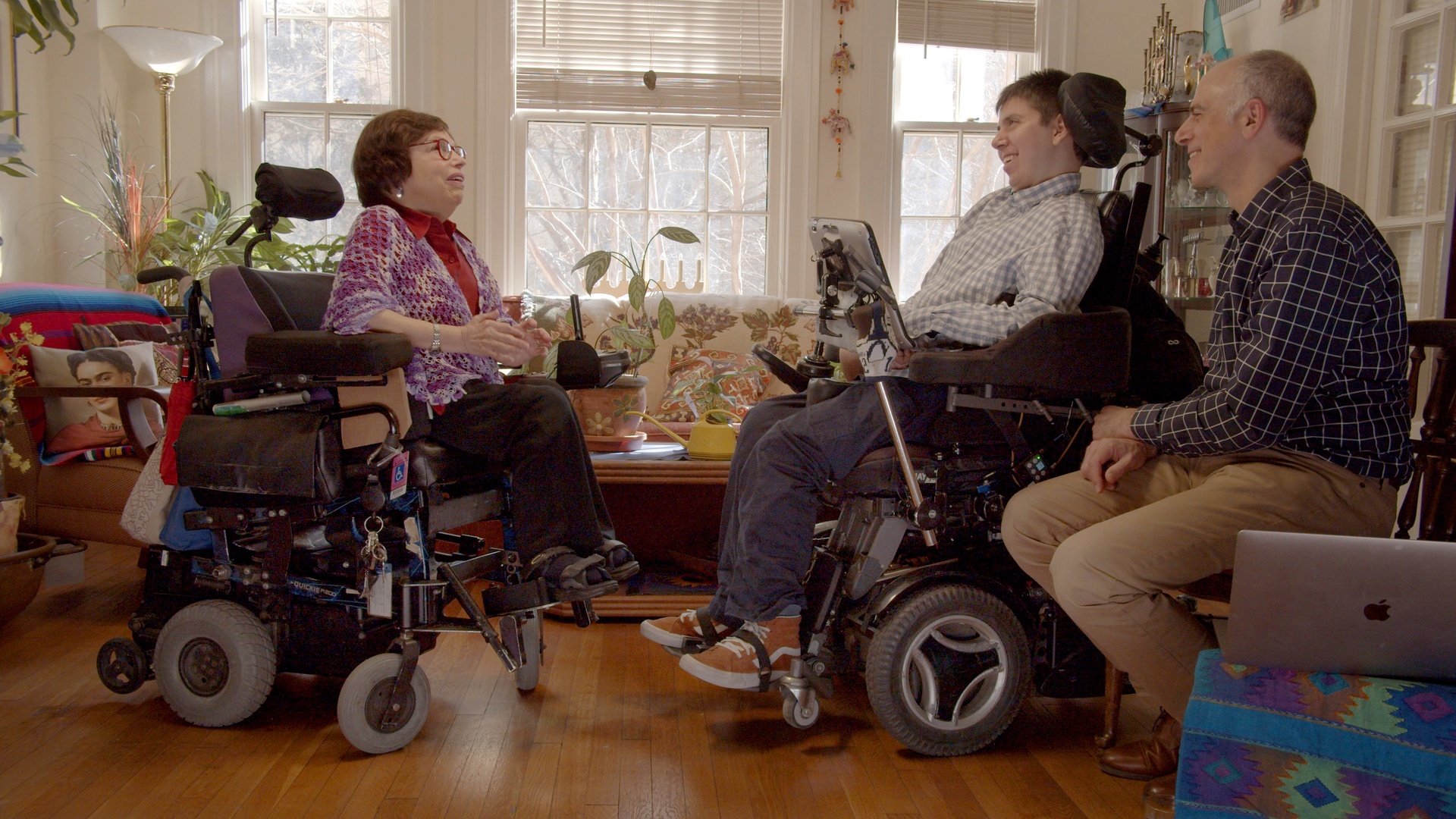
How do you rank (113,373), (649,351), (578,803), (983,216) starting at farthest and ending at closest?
(649,351)
(113,373)
(983,216)
(578,803)

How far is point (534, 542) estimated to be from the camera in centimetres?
207

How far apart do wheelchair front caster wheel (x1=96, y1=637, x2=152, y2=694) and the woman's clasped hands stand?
912 mm

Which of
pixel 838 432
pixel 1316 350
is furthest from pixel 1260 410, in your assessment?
pixel 838 432

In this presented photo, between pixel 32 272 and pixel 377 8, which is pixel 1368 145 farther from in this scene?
pixel 32 272

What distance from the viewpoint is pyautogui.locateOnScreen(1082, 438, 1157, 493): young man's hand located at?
71.2 inches

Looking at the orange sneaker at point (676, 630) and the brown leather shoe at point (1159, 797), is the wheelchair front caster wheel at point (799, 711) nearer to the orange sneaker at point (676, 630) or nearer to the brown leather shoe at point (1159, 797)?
the orange sneaker at point (676, 630)

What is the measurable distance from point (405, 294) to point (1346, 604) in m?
1.73

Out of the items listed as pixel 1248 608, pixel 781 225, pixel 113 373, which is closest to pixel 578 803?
pixel 1248 608

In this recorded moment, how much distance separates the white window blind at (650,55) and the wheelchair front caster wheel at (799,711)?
305 cm

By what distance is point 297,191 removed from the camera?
2.04 metres

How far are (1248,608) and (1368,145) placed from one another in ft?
9.21

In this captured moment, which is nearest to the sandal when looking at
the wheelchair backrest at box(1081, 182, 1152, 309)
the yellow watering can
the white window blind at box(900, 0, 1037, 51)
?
the yellow watering can

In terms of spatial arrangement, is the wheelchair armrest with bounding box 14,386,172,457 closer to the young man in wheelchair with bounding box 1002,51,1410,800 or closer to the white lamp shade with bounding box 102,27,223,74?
the white lamp shade with bounding box 102,27,223,74

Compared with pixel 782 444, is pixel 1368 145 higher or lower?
higher
